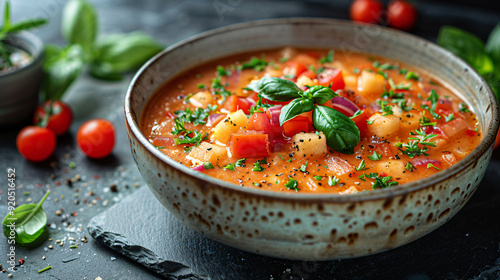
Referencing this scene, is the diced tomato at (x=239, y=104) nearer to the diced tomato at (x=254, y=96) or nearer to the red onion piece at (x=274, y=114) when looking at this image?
the diced tomato at (x=254, y=96)

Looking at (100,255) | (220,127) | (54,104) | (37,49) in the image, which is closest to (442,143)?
(220,127)

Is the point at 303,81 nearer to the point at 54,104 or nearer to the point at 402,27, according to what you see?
the point at 54,104

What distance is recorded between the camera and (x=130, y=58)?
4695mm

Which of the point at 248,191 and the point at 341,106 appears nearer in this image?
the point at 248,191

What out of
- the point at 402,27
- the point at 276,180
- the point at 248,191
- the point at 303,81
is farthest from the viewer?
the point at 402,27

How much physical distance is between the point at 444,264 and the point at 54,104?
304 centimetres

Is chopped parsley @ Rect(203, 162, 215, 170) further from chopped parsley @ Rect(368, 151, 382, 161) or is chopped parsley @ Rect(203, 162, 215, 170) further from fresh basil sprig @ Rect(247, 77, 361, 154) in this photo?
chopped parsley @ Rect(368, 151, 382, 161)

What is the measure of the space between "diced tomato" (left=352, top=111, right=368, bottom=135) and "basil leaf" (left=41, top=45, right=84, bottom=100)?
8.00ft

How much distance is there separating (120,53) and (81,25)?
426 millimetres

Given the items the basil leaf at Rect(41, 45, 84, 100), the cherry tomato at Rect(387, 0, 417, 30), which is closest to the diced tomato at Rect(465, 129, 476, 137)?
the cherry tomato at Rect(387, 0, 417, 30)

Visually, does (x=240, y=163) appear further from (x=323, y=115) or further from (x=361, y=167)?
(x=361, y=167)

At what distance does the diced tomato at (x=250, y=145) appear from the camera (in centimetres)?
273

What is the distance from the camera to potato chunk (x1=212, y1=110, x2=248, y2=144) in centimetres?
287

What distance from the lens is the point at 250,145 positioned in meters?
2.73
